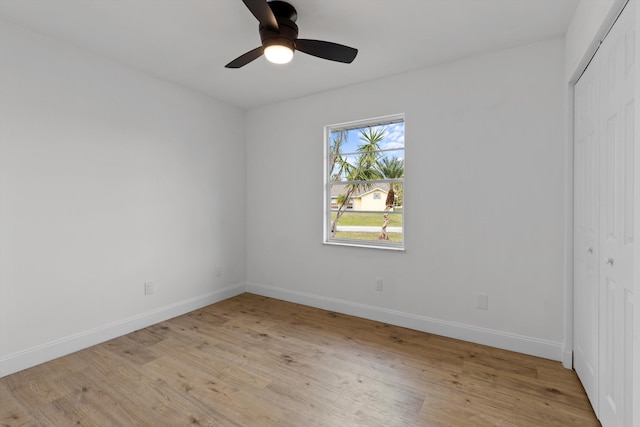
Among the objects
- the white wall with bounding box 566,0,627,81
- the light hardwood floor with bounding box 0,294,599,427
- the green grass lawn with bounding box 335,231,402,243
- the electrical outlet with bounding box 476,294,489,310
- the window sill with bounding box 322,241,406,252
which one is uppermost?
the white wall with bounding box 566,0,627,81

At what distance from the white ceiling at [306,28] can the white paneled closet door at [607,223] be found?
68 centimetres

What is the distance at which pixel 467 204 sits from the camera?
2779 millimetres

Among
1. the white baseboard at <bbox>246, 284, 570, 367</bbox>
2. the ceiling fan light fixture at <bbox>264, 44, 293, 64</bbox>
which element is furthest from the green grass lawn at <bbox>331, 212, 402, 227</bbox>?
the ceiling fan light fixture at <bbox>264, 44, 293, 64</bbox>

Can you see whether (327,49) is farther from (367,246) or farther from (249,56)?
(367,246)

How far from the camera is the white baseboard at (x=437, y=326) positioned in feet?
8.12

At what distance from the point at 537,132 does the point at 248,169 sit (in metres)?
3.26

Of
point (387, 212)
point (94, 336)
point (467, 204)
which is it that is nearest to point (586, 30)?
point (467, 204)

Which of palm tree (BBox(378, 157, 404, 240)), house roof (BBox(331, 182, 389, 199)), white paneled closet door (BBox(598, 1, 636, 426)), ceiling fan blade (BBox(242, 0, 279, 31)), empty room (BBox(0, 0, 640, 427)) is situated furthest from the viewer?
house roof (BBox(331, 182, 389, 199))

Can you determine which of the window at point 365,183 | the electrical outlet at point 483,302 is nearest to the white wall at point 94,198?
the window at point 365,183

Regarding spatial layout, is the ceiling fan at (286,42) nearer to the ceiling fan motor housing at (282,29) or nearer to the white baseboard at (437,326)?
the ceiling fan motor housing at (282,29)

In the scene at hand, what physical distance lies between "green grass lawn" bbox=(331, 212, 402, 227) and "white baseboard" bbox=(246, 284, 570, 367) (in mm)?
898

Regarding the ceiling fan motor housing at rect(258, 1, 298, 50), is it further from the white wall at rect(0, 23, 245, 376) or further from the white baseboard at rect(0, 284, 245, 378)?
the white baseboard at rect(0, 284, 245, 378)

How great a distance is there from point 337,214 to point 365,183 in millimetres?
511

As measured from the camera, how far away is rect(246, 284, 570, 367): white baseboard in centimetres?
247
